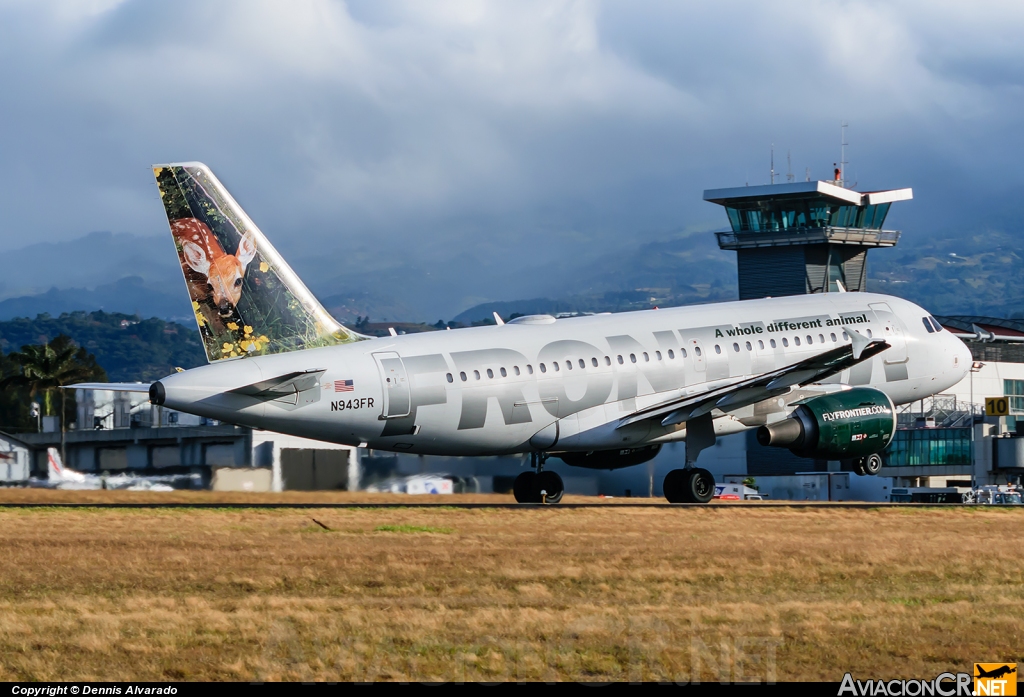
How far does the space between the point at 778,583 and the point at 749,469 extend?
216 feet

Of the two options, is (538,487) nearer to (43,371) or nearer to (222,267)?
(222,267)

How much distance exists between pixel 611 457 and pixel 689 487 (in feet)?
10.7

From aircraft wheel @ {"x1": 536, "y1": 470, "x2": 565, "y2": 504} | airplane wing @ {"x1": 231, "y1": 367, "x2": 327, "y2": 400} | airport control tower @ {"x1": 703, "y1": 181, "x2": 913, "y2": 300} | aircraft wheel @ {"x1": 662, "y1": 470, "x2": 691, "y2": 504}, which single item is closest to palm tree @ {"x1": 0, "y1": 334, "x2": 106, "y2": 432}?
airport control tower @ {"x1": 703, "y1": 181, "x2": 913, "y2": 300}

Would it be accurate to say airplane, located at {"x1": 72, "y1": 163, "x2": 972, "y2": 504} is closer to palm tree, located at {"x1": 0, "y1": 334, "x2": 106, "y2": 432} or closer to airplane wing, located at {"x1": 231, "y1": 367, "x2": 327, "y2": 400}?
airplane wing, located at {"x1": 231, "y1": 367, "x2": 327, "y2": 400}

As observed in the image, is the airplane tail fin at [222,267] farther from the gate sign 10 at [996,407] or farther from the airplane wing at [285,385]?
the gate sign 10 at [996,407]

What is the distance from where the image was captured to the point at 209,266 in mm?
34469

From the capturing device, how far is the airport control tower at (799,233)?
4080 inches

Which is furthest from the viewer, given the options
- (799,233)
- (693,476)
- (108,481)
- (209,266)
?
(799,233)

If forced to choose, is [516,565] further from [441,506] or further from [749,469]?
[749,469]

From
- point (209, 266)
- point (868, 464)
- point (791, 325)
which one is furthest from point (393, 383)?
point (868, 464)

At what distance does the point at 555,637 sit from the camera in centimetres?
1642

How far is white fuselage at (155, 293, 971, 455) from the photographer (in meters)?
34.8

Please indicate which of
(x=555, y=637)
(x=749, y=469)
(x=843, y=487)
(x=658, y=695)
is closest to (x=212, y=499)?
(x=555, y=637)

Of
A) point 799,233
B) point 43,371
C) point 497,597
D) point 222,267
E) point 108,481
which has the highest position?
point 799,233
